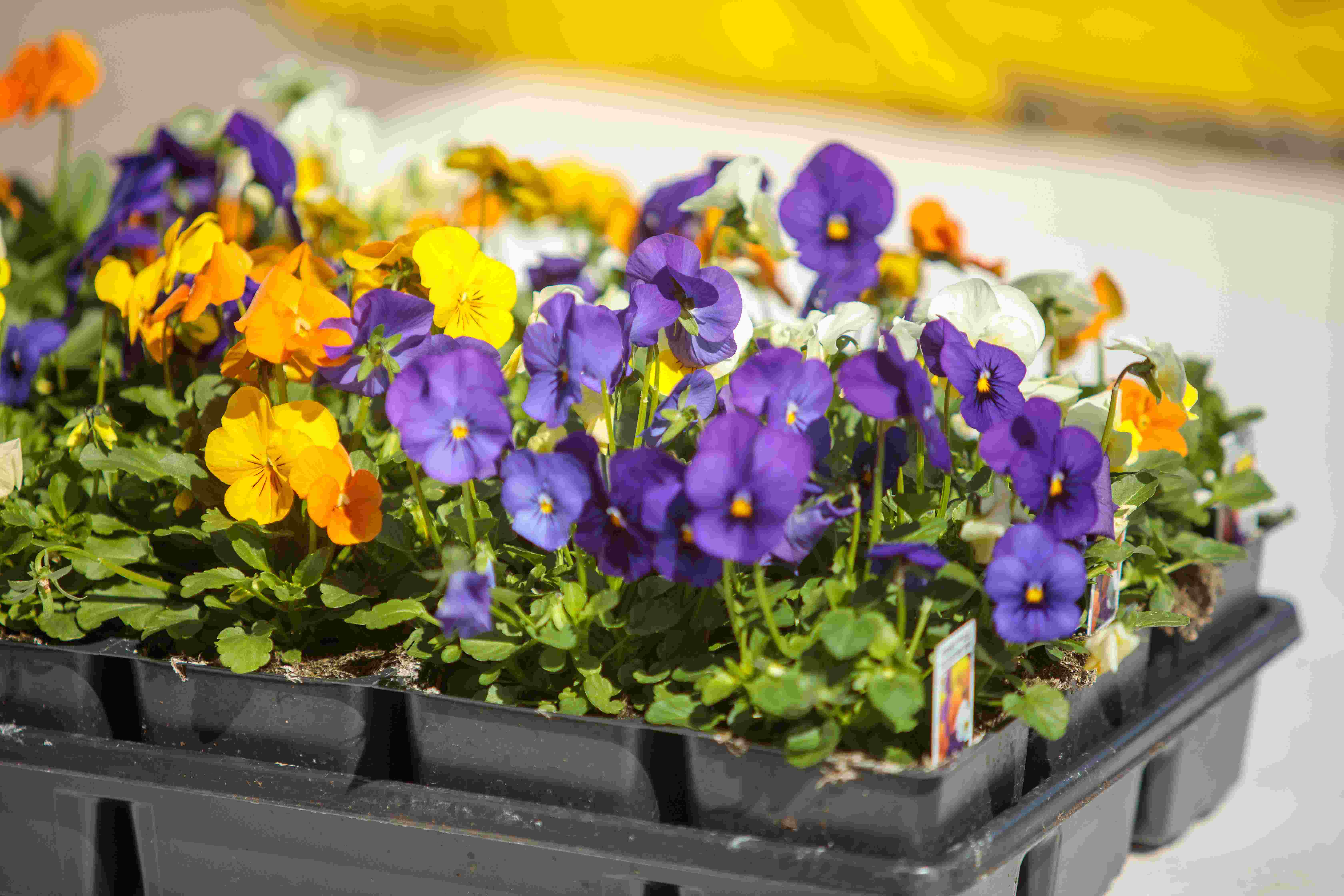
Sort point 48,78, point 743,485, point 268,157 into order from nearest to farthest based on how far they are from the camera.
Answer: point 743,485
point 268,157
point 48,78

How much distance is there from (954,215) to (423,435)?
3.23 metres

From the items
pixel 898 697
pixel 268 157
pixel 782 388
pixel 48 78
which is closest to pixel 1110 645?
pixel 898 697

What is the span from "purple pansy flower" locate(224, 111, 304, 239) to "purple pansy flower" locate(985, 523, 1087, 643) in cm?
85

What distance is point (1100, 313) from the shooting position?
114cm

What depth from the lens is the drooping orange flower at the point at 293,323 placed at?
805mm

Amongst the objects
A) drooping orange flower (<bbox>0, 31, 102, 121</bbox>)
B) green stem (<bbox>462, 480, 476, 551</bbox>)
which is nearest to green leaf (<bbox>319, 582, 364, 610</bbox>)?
green stem (<bbox>462, 480, 476, 551</bbox>)

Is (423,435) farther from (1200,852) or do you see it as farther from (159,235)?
(1200,852)

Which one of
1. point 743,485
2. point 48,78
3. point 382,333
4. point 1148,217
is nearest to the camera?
point 743,485

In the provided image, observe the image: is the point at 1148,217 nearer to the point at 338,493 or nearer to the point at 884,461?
the point at 884,461

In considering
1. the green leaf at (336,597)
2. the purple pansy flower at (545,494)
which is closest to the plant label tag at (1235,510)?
the purple pansy flower at (545,494)

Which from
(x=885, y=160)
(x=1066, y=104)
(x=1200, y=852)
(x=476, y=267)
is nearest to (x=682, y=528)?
(x=476, y=267)

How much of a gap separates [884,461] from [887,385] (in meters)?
0.18

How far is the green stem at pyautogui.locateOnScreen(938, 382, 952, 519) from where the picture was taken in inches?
31.7

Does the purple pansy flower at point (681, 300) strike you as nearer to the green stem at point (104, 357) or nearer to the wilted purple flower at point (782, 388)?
the wilted purple flower at point (782, 388)
